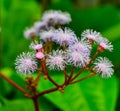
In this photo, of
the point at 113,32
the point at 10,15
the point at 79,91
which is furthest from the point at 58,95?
the point at 10,15

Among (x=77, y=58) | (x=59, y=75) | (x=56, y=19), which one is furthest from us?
(x=59, y=75)

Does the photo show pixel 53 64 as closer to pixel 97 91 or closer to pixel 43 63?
pixel 43 63

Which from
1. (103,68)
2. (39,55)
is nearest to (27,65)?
(39,55)

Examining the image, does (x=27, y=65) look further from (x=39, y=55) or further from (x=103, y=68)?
(x=103, y=68)

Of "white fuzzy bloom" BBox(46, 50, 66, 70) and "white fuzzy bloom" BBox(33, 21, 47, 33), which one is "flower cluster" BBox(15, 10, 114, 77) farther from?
"white fuzzy bloom" BBox(33, 21, 47, 33)

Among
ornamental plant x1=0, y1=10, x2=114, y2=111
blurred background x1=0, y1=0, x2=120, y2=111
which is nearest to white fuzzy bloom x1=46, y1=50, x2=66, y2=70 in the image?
ornamental plant x1=0, y1=10, x2=114, y2=111
